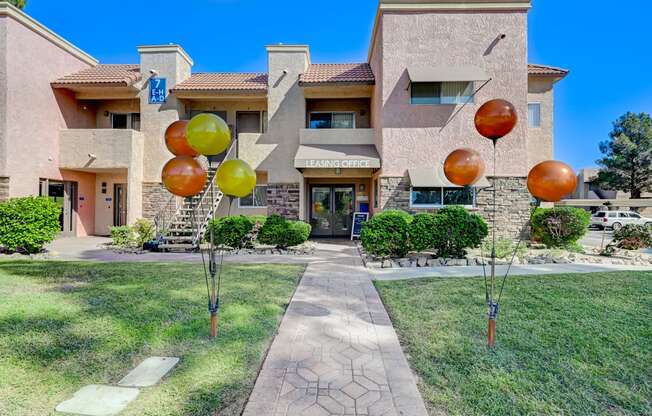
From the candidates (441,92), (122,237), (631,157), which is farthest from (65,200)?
(631,157)

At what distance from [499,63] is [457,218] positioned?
832 centimetres

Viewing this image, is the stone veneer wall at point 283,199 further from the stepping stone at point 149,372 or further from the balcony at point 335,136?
the stepping stone at point 149,372

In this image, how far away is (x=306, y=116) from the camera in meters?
18.2

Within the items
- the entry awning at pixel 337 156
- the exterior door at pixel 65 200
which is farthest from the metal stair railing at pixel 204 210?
the exterior door at pixel 65 200

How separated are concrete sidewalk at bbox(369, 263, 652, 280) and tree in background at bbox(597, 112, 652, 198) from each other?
33021mm

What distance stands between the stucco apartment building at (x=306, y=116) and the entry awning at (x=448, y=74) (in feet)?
0.20

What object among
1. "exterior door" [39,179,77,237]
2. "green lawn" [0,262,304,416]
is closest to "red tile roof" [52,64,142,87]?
"exterior door" [39,179,77,237]

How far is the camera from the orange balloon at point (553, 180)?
182 inches

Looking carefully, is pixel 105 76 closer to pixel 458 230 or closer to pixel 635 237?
pixel 458 230

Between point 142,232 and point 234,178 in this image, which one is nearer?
point 234,178

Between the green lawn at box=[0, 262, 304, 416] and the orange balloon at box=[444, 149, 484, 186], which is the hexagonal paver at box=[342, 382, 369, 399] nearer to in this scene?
the green lawn at box=[0, 262, 304, 416]

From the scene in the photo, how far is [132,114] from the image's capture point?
19.5m

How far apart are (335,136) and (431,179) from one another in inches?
209

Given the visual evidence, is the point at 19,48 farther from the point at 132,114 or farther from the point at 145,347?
the point at 145,347
